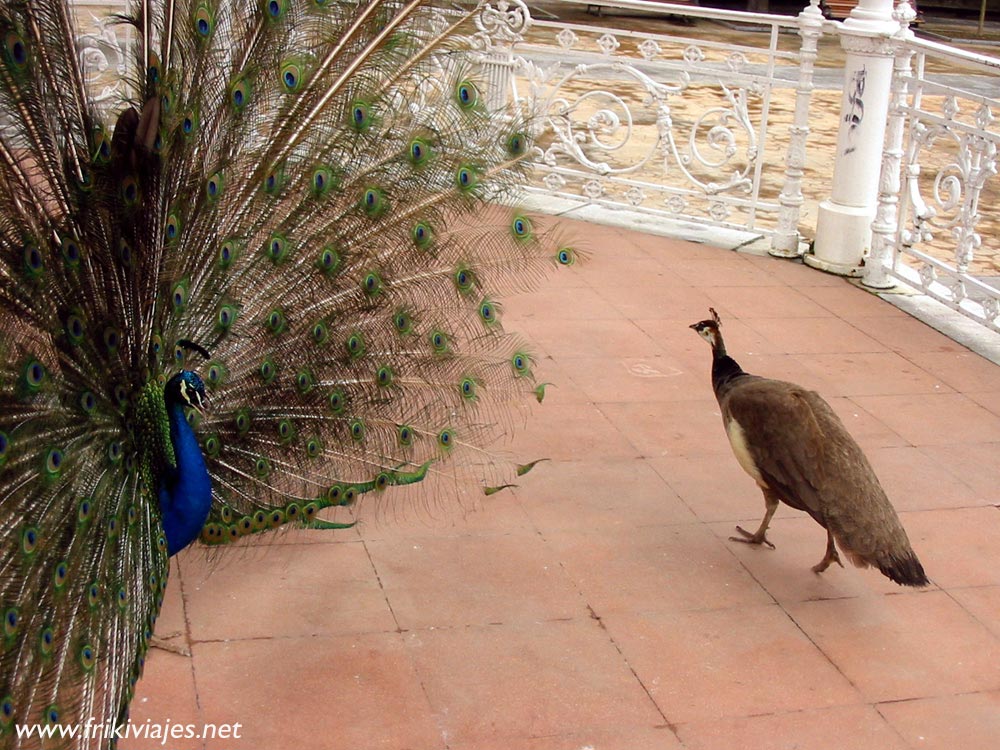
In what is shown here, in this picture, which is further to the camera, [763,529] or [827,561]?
[763,529]

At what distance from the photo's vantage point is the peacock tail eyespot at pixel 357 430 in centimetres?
422

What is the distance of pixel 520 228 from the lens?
4.42 metres

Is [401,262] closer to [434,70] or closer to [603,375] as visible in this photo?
[434,70]

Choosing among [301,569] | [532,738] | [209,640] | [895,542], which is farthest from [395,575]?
[895,542]

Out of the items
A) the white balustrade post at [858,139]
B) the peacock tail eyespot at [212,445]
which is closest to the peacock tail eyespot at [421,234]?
the peacock tail eyespot at [212,445]

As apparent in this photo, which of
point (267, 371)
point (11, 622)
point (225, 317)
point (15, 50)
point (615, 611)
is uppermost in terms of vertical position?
point (15, 50)

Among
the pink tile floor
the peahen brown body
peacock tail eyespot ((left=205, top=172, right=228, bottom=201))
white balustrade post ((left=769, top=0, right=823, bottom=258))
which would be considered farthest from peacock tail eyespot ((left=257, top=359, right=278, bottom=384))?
white balustrade post ((left=769, top=0, right=823, bottom=258))

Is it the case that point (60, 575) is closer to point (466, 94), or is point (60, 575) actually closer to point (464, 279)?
point (464, 279)

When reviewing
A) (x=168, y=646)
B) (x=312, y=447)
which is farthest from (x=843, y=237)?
(x=168, y=646)

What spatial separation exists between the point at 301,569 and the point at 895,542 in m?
1.99

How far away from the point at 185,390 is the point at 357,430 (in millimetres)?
957

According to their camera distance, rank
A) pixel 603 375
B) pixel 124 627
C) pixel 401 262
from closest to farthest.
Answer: pixel 124 627 < pixel 401 262 < pixel 603 375

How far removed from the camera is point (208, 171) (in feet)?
11.8

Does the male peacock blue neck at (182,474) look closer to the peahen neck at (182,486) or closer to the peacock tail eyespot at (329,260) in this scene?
the peahen neck at (182,486)
